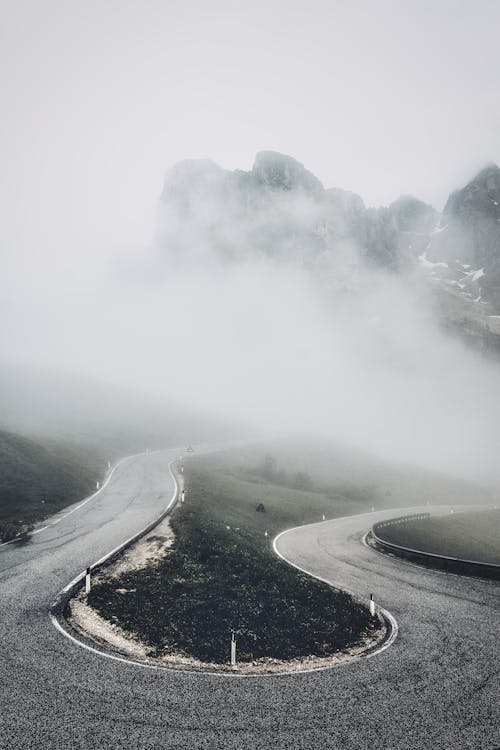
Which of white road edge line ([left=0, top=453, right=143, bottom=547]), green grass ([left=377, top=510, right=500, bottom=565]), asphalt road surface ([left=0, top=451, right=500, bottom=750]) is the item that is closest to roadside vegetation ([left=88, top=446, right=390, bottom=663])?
asphalt road surface ([left=0, top=451, right=500, bottom=750])

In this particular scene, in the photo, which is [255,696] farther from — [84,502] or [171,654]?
[84,502]

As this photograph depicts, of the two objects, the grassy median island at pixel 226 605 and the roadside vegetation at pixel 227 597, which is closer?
the grassy median island at pixel 226 605

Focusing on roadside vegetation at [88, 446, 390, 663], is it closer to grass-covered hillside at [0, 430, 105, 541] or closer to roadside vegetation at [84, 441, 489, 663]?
roadside vegetation at [84, 441, 489, 663]

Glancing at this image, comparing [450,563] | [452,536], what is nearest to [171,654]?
[450,563]

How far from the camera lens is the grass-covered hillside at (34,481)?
33.5 m

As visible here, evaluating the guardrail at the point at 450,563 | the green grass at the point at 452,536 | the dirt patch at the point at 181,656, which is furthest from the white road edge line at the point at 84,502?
the green grass at the point at 452,536

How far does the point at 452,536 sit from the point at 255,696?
3866 centimetres

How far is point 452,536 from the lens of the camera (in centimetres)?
4172

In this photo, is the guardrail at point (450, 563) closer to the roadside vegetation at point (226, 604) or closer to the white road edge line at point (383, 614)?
the white road edge line at point (383, 614)

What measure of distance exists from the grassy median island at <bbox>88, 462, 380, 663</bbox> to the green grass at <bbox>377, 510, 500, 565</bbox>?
16.4m

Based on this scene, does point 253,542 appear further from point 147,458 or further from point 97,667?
point 147,458

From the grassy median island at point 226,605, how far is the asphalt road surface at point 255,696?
2.08 metres

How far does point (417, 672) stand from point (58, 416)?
114285 mm

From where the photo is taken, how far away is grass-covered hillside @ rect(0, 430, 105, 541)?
3347cm
